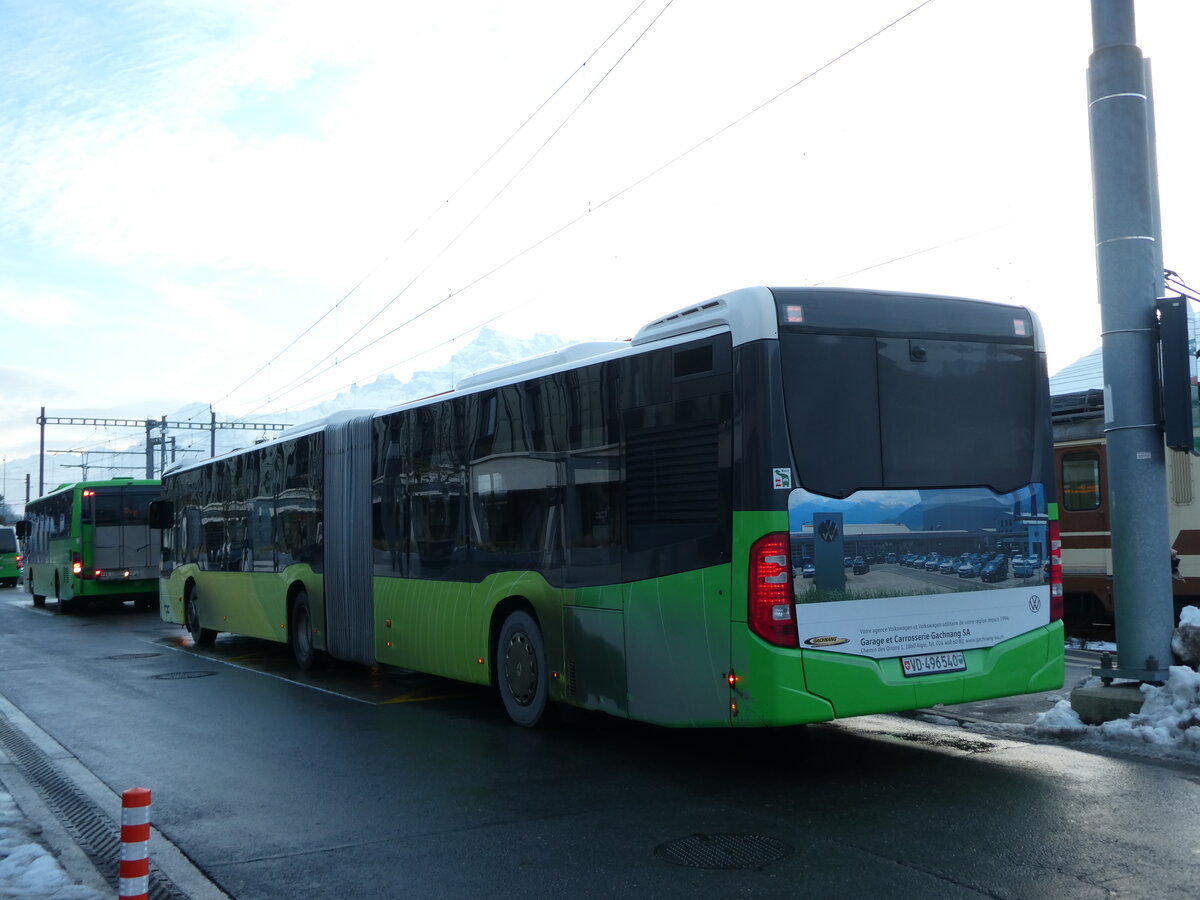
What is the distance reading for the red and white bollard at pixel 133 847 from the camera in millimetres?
4297

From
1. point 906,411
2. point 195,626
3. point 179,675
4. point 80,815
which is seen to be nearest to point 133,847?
point 80,815

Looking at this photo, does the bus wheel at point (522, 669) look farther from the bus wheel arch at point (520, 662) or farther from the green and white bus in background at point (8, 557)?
the green and white bus in background at point (8, 557)

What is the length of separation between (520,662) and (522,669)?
63 mm

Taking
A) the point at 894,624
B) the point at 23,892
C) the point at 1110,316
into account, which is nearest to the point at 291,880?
the point at 23,892

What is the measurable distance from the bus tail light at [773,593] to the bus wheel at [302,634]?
866cm

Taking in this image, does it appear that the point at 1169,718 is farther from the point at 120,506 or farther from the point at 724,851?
the point at 120,506

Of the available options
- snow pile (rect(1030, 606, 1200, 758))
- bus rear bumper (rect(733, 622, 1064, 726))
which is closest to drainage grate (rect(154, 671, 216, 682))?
bus rear bumper (rect(733, 622, 1064, 726))

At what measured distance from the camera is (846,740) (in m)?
8.80

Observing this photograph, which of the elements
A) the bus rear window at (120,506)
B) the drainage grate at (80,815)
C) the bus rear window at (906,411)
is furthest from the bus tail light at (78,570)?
the bus rear window at (906,411)

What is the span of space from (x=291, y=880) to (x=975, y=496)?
15.7 ft

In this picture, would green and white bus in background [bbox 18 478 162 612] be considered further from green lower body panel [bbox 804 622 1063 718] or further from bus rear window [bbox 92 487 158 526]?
green lower body panel [bbox 804 622 1063 718]

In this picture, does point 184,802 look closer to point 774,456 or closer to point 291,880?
point 291,880

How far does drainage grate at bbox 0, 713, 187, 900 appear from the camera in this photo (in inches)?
224

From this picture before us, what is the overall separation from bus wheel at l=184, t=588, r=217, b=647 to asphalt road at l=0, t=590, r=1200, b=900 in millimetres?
7572
